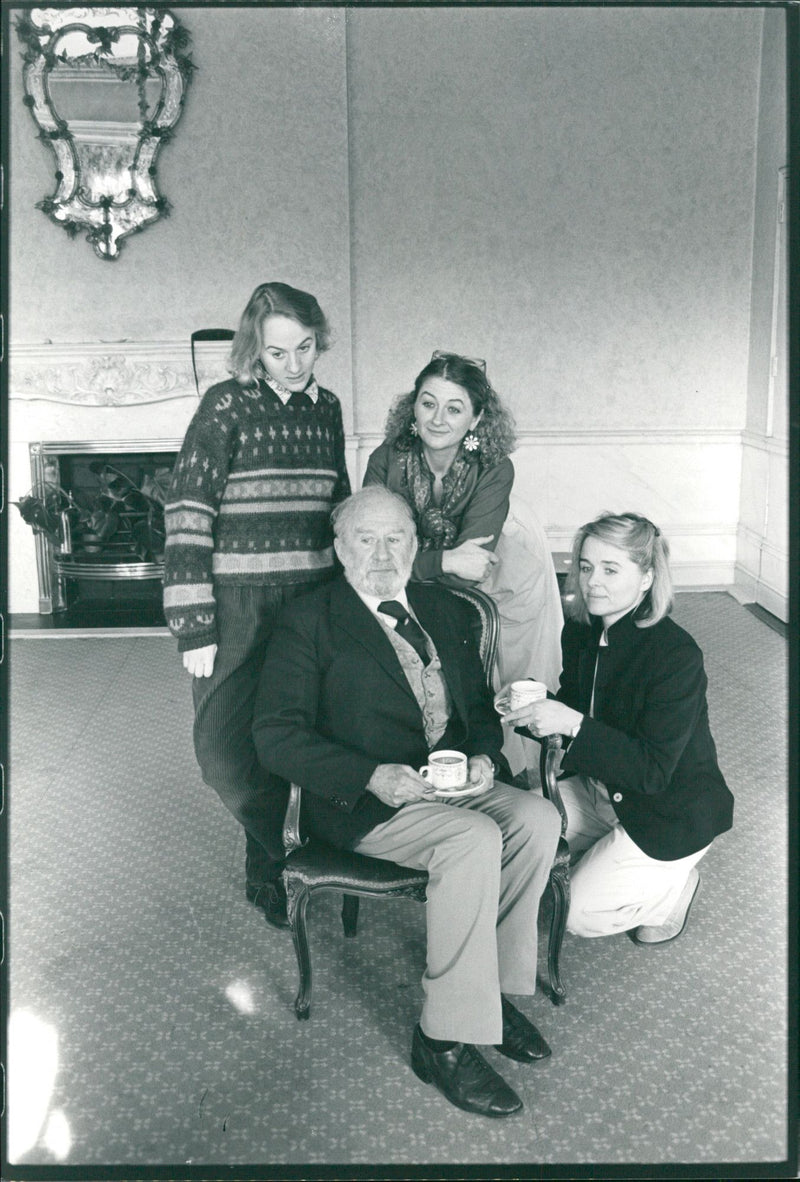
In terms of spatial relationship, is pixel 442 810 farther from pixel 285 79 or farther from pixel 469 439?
pixel 285 79

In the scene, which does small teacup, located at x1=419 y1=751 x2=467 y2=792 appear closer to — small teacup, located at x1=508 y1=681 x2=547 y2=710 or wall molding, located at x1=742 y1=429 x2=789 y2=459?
small teacup, located at x1=508 y1=681 x2=547 y2=710

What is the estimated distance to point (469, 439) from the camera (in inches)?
113

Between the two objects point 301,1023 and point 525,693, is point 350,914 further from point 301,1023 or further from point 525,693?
point 525,693

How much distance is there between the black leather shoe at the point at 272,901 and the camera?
9.25 ft

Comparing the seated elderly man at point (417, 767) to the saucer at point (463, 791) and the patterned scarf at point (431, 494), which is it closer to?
the saucer at point (463, 791)

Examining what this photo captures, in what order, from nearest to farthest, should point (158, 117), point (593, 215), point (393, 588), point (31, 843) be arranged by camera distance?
point (393, 588) < point (31, 843) < point (158, 117) < point (593, 215)

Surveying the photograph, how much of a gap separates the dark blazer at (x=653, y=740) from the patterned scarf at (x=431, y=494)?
1.53 feet

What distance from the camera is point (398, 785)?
2.28 meters

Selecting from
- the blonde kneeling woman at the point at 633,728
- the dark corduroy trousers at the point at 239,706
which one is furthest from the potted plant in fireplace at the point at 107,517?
the blonde kneeling woman at the point at 633,728

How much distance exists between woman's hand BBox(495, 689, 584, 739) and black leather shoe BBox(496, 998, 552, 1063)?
60 centimetres

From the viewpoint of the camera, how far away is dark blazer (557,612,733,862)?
2451mm

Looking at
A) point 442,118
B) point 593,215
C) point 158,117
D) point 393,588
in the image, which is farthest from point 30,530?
point 393,588

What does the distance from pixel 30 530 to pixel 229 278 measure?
179 cm

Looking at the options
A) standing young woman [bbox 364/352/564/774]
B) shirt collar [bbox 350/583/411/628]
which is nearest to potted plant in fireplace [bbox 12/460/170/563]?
standing young woman [bbox 364/352/564/774]
